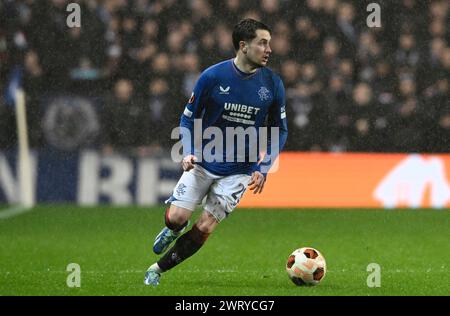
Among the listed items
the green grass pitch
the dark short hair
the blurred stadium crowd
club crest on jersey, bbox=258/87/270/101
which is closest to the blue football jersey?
club crest on jersey, bbox=258/87/270/101

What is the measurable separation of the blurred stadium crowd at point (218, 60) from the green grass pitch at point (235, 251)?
1.31 m

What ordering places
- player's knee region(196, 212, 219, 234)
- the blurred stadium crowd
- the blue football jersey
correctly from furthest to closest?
1. the blurred stadium crowd
2. the blue football jersey
3. player's knee region(196, 212, 219, 234)

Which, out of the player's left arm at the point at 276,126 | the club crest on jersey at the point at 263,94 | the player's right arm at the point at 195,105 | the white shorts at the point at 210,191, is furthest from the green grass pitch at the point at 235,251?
the club crest on jersey at the point at 263,94

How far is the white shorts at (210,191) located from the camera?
827 centimetres

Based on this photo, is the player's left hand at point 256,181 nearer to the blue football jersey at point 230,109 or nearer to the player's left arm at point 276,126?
the player's left arm at point 276,126

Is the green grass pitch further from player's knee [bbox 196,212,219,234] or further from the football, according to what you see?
player's knee [bbox 196,212,219,234]

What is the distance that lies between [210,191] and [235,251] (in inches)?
111

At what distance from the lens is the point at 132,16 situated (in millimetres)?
16750

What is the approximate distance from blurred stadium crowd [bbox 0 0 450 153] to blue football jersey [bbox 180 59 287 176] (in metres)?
7.37

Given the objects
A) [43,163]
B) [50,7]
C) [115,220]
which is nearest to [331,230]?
[115,220]

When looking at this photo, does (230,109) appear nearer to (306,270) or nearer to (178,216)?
(178,216)

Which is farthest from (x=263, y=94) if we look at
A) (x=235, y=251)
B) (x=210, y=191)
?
(x=235, y=251)

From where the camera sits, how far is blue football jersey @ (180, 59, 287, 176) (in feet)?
27.2

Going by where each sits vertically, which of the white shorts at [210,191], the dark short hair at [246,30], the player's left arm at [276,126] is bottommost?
the white shorts at [210,191]
